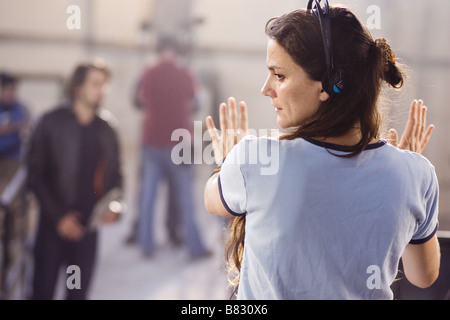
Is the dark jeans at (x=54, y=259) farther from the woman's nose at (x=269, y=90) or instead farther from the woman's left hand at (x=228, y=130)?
the woman's nose at (x=269, y=90)

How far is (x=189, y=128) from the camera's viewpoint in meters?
3.41

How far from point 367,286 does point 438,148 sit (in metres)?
3.54

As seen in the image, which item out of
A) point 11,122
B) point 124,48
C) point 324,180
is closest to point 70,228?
point 324,180

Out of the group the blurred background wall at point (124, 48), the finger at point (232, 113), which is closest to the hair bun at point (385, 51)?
the finger at point (232, 113)

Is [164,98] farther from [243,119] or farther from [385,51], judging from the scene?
[385,51]

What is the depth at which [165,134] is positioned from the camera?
332 cm

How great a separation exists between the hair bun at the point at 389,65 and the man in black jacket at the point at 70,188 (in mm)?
1595

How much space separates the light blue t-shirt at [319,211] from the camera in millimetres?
706

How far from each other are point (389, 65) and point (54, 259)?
5.80ft

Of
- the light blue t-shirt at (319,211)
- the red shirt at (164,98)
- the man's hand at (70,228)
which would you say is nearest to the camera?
the light blue t-shirt at (319,211)
